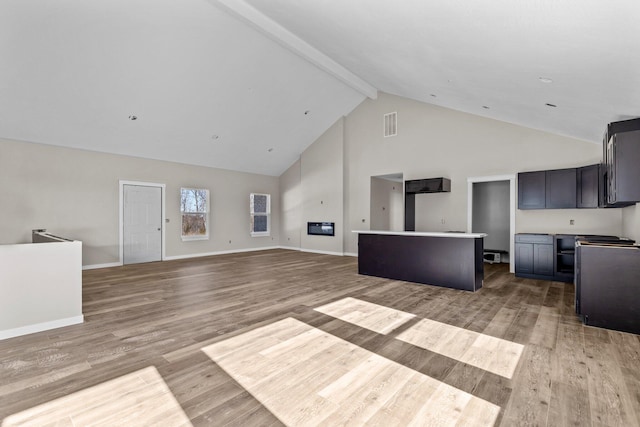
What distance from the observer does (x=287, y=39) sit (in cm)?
549

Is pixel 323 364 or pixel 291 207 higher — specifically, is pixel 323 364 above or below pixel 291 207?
below

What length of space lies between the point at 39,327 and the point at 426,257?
5163 millimetres

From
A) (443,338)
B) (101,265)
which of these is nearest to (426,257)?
(443,338)

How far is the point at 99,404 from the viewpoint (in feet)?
6.53

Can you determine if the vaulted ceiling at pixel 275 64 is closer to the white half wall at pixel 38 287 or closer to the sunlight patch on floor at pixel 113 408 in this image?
the white half wall at pixel 38 287

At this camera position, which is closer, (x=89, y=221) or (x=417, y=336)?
(x=417, y=336)

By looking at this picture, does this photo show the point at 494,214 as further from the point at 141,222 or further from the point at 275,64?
the point at 141,222

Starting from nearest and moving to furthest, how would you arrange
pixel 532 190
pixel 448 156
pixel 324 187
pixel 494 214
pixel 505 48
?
1. pixel 505 48
2. pixel 532 190
3. pixel 448 156
4. pixel 494 214
5. pixel 324 187

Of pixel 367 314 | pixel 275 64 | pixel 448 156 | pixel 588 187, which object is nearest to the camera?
pixel 367 314

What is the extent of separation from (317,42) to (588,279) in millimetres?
4962

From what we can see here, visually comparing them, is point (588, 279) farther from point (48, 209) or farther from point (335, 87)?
point (48, 209)

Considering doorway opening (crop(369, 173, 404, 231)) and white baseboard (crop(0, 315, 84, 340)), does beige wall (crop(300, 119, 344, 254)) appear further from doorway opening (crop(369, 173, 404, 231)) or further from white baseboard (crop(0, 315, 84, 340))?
white baseboard (crop(0, 315, 84, 340))

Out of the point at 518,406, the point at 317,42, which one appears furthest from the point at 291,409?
the point at 317,42

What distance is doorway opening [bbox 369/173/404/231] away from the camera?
8.91m
